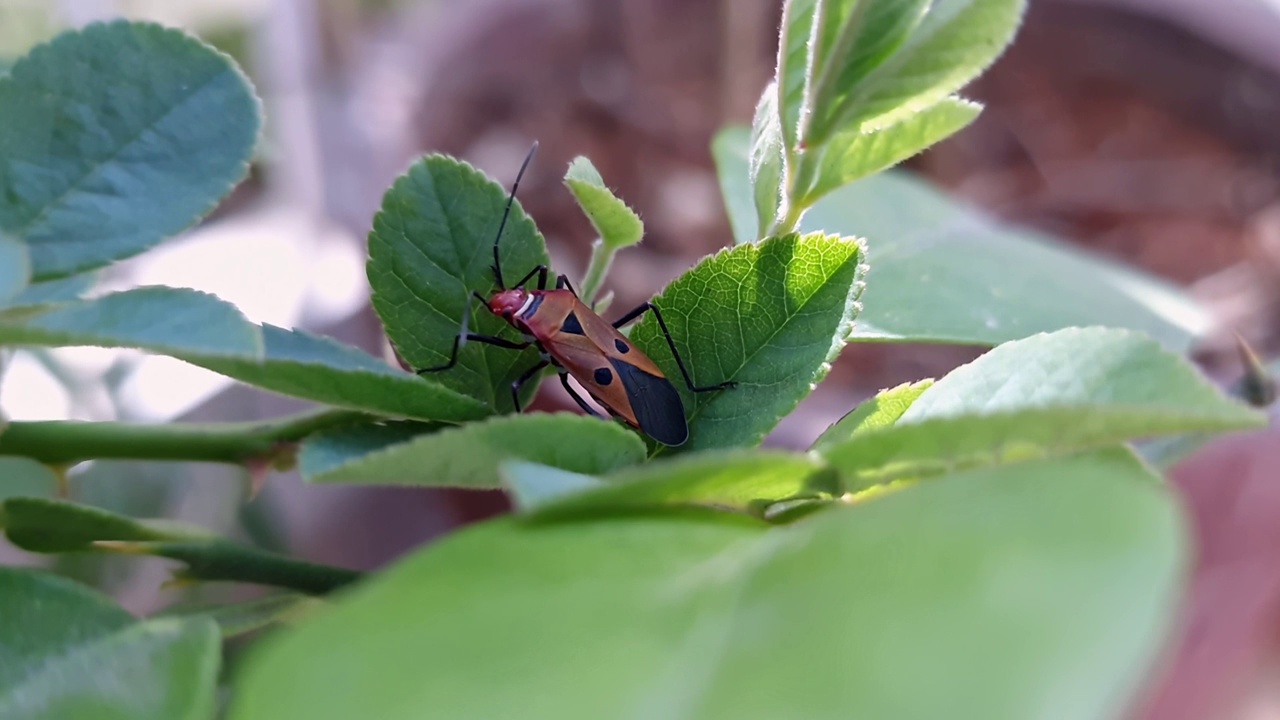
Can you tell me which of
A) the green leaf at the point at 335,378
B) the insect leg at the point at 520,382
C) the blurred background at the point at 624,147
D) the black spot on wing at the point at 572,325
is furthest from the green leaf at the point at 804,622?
the blurred background at the point at 624,147

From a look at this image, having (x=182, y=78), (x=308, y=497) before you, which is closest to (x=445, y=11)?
(x=308, y=497)

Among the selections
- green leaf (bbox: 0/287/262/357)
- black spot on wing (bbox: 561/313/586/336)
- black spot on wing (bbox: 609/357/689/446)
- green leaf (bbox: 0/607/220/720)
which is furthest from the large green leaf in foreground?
black spot on wing (bbox: 561/313/586/336)

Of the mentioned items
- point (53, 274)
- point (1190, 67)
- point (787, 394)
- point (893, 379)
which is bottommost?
point (893, 379)

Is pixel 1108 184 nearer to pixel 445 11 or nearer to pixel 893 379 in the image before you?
pixel 893 379

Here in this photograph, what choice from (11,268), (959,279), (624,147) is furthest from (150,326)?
(624,147)

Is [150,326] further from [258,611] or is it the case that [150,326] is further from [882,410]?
[882,410]

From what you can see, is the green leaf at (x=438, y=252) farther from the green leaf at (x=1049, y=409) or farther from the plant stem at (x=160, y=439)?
the green leaf at (x=1049, y=409)

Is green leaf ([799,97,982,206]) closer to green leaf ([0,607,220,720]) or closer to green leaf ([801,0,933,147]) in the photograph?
green leaf ([801,0,933,147])
